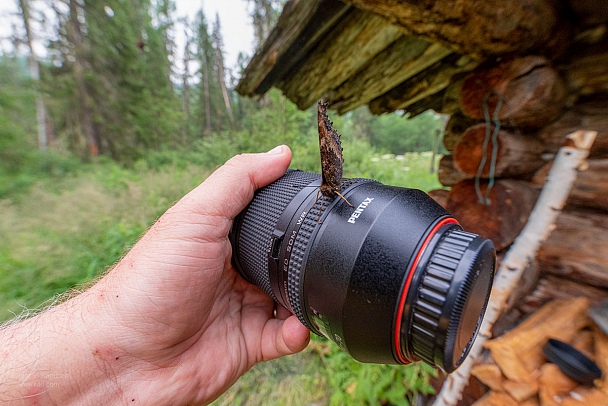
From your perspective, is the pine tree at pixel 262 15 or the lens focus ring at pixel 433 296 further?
the pine tree at pixel 262 15

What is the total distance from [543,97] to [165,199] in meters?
4.78

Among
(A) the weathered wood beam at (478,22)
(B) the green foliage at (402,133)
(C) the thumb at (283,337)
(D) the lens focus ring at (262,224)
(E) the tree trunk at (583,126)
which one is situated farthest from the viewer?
(B) the green foliage at (402,133)

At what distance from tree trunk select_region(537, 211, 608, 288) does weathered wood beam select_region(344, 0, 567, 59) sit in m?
1.00

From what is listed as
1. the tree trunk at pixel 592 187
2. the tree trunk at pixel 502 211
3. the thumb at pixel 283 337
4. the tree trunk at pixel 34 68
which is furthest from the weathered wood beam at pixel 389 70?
the tree trunk at pixel 34 68

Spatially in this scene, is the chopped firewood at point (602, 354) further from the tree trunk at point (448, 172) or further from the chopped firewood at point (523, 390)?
the tree trunk at point (448, 172)

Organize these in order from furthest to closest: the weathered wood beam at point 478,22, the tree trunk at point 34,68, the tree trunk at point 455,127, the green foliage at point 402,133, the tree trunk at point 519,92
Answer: the green foliage at point 402,133 → the tree trunk at point 34,68 → the tree trunk at point 455,127 → the tree trunk at point 519,92 → the weathered wood beam at point 478,22

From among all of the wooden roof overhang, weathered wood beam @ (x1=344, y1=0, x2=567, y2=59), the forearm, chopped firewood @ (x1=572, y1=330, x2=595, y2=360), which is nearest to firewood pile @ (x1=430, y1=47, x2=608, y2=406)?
chopped firewood @ (x1=572, y1=330, x2=595, y2=360)

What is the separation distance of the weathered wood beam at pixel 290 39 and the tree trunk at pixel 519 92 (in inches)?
38.2

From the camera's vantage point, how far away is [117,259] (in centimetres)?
253

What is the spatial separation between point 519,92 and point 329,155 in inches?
55.6

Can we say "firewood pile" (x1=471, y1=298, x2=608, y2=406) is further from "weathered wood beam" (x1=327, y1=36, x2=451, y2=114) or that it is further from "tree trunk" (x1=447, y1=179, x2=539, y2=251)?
"weathered wood beam" (x1=327, y1=36, x2=451, y2=114)

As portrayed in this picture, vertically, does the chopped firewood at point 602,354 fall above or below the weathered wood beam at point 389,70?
below

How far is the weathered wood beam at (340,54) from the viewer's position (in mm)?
1860

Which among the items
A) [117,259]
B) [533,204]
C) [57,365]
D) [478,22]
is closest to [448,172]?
[533,204]
